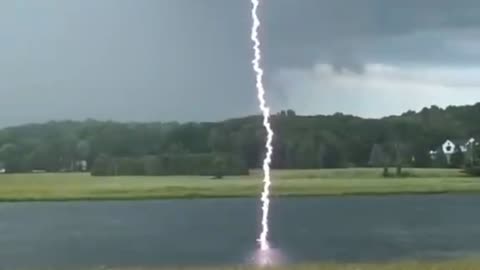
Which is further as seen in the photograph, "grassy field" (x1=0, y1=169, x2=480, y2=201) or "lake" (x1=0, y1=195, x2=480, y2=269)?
"grassy field" (x1=0, y1=169, x2=480, y2=201)

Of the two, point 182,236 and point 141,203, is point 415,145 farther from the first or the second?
point 182,236

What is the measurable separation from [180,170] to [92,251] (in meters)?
71.8

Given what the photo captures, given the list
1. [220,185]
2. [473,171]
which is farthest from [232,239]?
[473,171]

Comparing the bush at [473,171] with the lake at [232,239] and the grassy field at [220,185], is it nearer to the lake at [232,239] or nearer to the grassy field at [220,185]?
A: the grassy field at [220,185]

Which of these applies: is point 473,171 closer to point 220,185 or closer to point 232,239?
point 220,185

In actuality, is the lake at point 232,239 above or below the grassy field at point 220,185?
Result: below

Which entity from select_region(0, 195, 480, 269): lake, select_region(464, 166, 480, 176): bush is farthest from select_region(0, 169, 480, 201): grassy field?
Result: select_region(0, 195, 480, 269): lake

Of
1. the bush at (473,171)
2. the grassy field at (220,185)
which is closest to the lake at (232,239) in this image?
the grassy field at (220,185)

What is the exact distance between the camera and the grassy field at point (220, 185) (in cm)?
12406

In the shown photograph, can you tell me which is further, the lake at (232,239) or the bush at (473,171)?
the bush at (473,171)

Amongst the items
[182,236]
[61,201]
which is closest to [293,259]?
[182,236]

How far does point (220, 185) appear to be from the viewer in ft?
416

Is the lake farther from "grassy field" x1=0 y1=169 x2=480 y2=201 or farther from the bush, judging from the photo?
the bush

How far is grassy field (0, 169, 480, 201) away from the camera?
124062 millimetres
